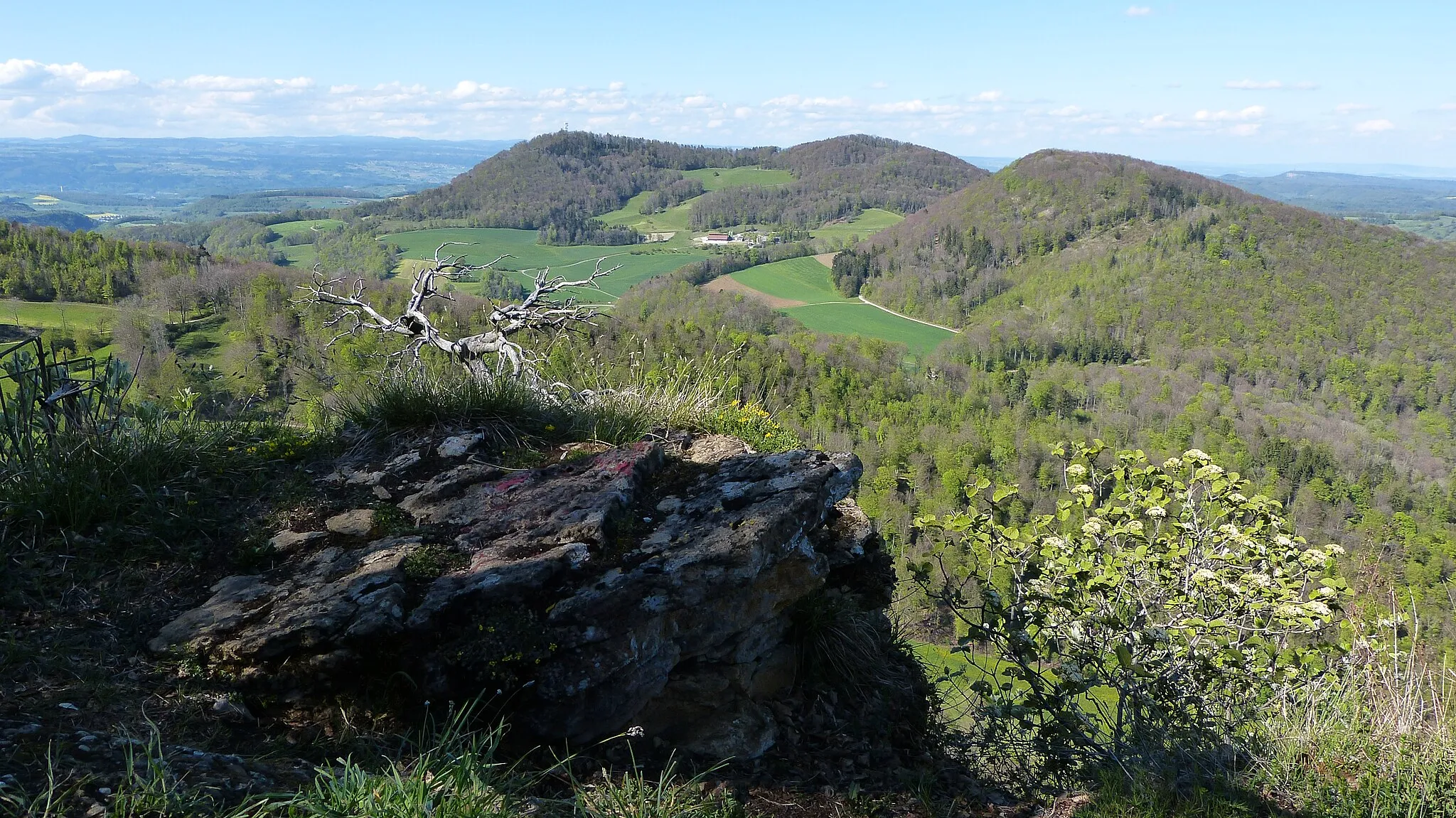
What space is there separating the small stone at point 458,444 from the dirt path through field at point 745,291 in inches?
3584

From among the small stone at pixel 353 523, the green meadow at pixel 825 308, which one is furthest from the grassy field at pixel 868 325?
the small stone at pixel 353 523

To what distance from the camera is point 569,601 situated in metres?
3.39

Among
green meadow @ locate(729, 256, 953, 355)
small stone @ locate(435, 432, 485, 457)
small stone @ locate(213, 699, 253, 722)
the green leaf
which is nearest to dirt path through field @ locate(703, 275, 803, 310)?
green meadow @ locate(729, 256, 953, 355)

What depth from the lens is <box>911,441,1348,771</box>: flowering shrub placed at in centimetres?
358

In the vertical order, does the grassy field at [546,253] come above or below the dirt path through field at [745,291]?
above

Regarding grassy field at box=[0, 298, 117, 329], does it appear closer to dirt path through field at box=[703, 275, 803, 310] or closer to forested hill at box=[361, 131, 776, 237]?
dirt path through field at box=[703, 275, 803, 310]

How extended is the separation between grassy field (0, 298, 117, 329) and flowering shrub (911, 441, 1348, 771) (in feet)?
170

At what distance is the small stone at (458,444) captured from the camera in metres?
4.66

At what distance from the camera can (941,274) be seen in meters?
132

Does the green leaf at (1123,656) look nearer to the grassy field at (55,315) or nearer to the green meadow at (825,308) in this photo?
the grassy field at (55,315)

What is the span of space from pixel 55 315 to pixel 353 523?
58.5 metres

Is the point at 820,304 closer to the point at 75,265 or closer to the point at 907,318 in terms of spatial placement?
the point at 907,318

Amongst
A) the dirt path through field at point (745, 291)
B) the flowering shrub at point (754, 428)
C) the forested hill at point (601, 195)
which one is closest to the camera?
the flowering shrub at point (754, 428)

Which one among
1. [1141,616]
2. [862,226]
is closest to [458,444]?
[1141,616]
